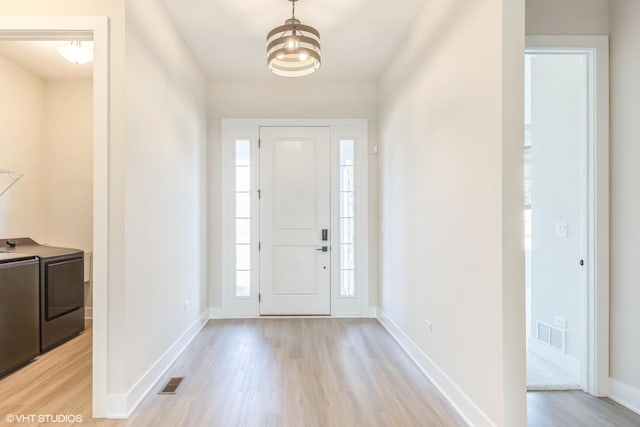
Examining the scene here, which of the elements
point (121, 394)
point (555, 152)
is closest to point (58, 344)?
point (121, 394)

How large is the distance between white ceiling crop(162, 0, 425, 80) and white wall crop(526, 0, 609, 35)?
858 mm

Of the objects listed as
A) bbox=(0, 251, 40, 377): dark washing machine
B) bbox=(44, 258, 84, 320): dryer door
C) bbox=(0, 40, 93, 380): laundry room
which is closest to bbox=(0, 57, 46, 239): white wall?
bbox=(0, 40, 93, 380): laundry room

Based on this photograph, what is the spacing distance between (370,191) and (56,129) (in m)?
3.91

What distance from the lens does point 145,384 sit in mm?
2480

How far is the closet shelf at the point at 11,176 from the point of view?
11.9ft

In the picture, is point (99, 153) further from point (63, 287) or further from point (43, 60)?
Answer: point (43, 60)

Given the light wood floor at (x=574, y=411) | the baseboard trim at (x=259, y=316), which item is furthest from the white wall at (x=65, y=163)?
the light wood floor at (x=574, y=411)

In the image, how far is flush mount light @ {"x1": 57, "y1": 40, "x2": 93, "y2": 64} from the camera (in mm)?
3160

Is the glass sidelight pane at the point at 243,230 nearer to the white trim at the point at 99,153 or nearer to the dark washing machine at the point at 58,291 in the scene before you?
the dark washing machine at the point at 58,291

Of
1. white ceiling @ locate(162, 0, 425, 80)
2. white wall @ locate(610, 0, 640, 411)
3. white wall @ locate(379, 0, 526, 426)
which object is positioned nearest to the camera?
white wall @ locate(379, 0, 526, 426)

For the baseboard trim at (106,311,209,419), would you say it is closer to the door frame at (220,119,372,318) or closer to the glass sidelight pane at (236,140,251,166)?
the door frame at (220,119,372,318)

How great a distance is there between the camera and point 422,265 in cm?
290

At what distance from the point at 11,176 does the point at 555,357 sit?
5530 millimetres

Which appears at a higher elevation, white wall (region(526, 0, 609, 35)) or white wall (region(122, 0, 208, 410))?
white wall (region(526, 0, 609, 35))
